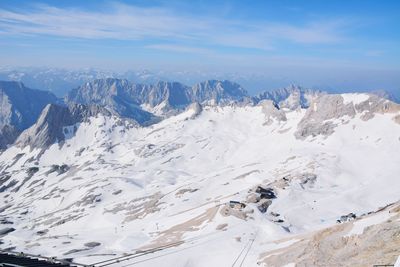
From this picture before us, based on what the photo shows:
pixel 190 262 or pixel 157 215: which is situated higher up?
pixel 190 262

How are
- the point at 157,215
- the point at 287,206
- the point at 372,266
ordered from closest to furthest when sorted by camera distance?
the point at 372,266 < the point at 287,206 < the point at 157,215

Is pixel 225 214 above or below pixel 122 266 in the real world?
below

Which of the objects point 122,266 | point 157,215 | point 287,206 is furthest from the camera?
point 157,215

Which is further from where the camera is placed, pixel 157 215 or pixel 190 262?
pixel 157 215

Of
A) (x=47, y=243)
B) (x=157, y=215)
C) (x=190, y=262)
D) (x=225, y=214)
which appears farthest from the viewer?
(x=157, y=215)

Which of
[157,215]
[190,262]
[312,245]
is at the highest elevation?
[312,245]

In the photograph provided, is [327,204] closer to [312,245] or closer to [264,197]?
[264,197]

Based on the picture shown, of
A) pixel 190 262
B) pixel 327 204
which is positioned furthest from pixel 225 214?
pixel 190 262

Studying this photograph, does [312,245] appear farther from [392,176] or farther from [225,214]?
[392,176]

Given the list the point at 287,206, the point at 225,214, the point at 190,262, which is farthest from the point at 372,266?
the point at 287,206
